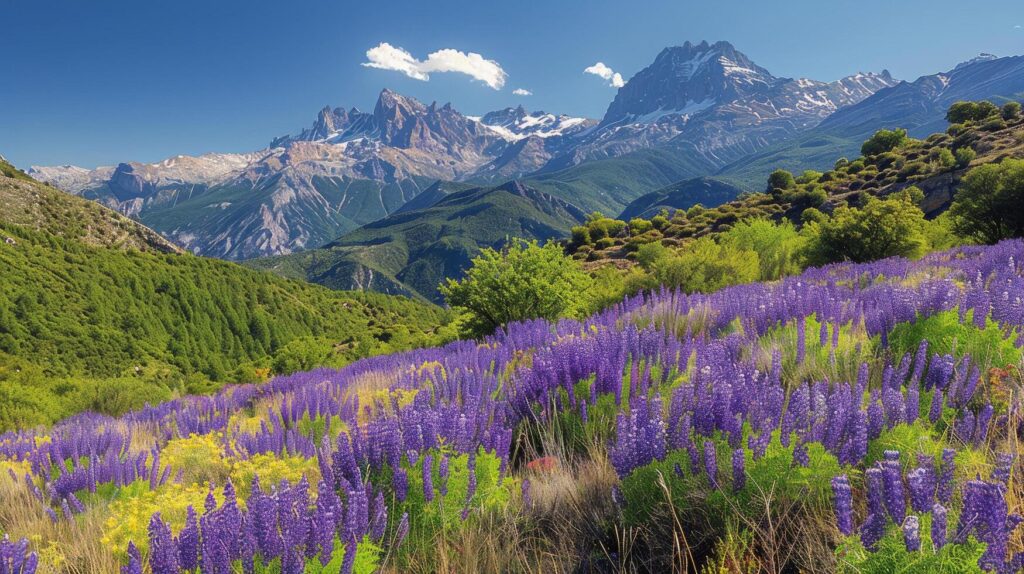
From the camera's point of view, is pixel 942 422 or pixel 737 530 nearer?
pixel 737 530

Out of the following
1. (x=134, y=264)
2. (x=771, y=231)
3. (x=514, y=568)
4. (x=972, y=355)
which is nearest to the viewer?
(x=514, y=568)

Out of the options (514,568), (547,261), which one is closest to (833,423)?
(514,568)

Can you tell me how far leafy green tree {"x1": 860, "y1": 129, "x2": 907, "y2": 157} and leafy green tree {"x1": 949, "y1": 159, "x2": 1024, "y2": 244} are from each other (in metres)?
50.5

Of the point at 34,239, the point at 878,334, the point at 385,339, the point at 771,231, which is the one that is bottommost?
the point at 385,339

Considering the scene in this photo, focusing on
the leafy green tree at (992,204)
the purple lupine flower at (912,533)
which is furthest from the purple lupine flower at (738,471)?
the leafy green tree at (992,204)

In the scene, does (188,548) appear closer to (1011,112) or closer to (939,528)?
(939,528)

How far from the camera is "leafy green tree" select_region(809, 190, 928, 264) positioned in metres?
16.9

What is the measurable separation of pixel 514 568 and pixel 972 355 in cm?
266

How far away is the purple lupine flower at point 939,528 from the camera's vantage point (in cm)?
102

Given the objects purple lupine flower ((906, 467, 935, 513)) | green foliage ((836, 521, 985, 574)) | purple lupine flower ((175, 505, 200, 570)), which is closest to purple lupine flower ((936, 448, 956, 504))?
purple lupine flower ((906, 467, 935, 513))

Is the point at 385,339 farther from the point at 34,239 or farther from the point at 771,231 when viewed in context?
the point at 34,239

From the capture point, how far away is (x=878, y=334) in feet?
11.0

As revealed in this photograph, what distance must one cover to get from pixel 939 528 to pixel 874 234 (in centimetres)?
2046

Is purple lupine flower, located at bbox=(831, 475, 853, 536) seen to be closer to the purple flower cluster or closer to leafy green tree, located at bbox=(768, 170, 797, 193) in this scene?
the purple flower cluster
